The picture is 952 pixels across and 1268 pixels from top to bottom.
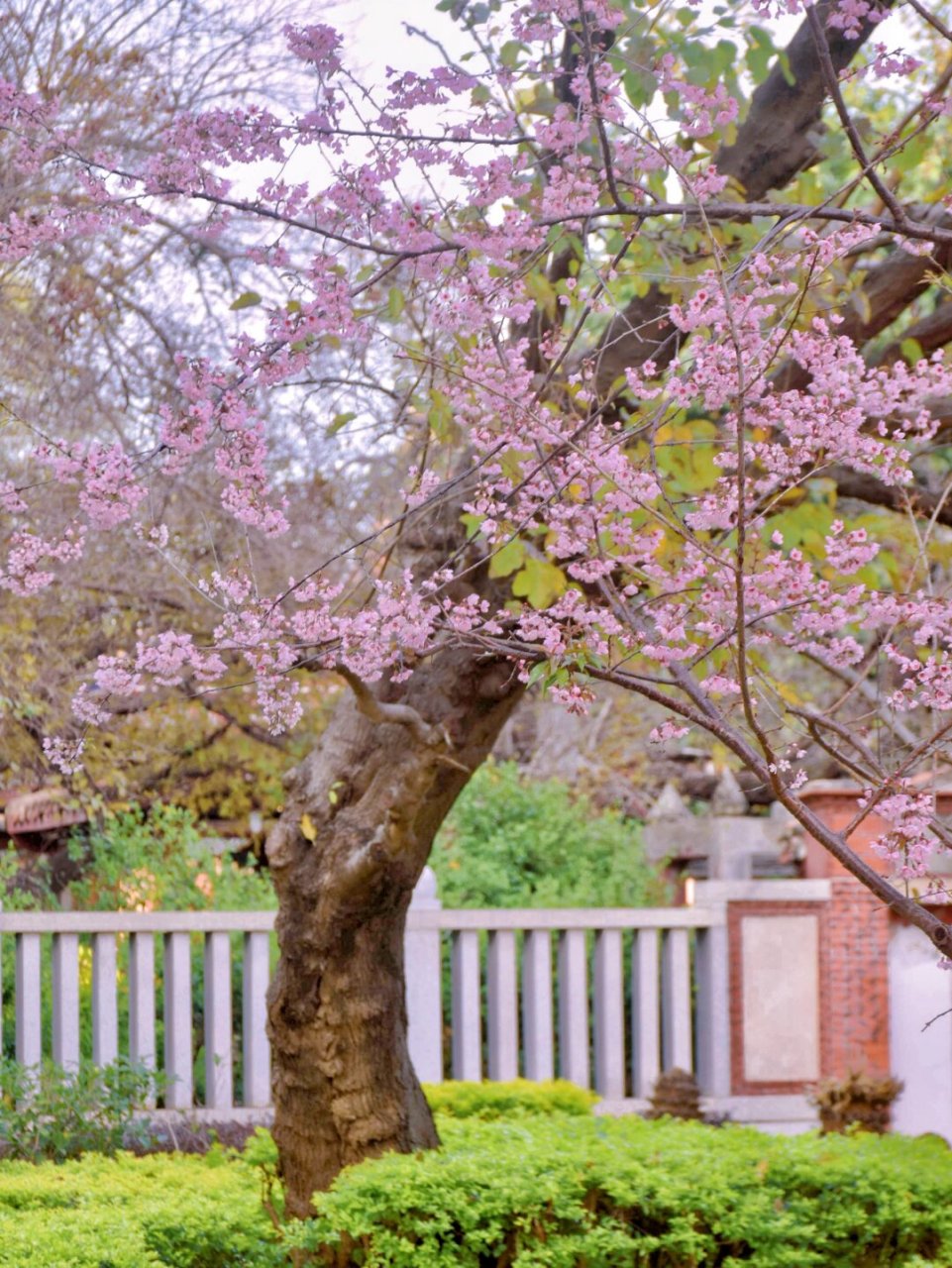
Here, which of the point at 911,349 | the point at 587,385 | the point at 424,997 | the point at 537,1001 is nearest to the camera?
the point at 587,385

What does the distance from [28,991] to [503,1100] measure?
102 inches

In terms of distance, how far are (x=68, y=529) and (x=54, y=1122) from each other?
13.2ft

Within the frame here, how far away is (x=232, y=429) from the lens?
326cm

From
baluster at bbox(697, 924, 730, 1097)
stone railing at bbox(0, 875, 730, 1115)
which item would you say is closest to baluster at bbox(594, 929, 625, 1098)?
stone railing at bbox(0, 875, 730, 1115)

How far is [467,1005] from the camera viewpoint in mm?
8406

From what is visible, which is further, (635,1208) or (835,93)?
(635,1208)

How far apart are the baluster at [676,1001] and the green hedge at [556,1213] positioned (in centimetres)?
352

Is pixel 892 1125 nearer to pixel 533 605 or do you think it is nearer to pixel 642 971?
pixel 642 971

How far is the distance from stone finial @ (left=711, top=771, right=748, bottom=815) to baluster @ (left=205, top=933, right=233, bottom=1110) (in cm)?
673

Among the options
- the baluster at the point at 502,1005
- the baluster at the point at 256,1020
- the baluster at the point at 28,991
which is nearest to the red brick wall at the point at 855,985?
the baluster at the point at 502,1005

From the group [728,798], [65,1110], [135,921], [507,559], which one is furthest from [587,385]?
[728,798]

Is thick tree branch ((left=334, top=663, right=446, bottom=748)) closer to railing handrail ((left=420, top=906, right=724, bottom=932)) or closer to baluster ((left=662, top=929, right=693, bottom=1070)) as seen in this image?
railing handrail ((left=420, top=906, right=724, bottom=932))

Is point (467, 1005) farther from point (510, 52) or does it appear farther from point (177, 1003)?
point (510, 52)

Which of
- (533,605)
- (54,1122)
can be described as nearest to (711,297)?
(533,605)
